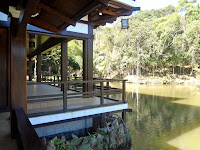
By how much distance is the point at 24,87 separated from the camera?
2422mm

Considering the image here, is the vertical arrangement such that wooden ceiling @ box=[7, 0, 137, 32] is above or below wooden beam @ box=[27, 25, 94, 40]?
below

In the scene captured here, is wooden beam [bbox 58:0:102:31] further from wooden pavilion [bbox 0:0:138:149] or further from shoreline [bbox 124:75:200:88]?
shoreline [bbox 124:75:200:88]

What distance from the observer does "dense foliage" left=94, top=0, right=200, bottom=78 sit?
73.9 feet

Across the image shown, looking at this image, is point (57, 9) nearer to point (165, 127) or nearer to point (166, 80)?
point (165, 127)

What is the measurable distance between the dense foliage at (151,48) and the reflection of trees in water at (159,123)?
1386cm

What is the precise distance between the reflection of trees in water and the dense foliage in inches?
546

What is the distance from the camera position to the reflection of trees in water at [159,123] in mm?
5371

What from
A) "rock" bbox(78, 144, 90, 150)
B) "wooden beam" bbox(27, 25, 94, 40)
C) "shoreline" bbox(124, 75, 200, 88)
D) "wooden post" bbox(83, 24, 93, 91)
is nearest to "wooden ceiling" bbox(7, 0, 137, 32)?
"wooden beam" bbox(27, 25, 94, 40)

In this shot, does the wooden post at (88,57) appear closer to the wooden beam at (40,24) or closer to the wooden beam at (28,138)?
the wooden beam at (40,24)

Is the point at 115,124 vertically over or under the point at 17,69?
under

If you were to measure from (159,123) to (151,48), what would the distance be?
17.2 meters

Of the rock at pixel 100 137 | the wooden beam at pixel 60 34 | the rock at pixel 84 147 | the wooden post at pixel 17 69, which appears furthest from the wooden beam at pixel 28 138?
the wooden beam at pixel 60 34

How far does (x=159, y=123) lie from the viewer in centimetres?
718

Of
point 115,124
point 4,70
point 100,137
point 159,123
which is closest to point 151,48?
point 159,123
